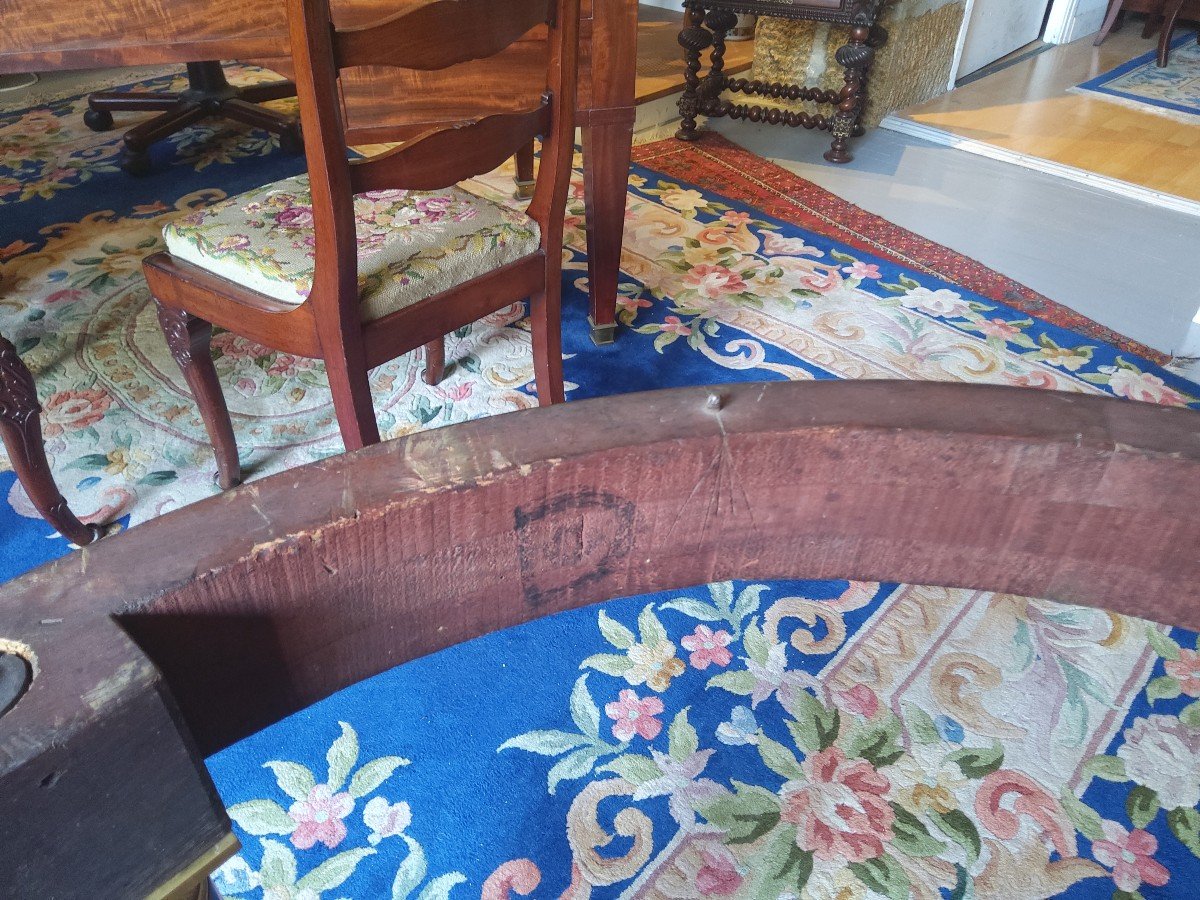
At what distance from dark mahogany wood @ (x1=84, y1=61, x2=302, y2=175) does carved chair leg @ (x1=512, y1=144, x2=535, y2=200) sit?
36.9 inches

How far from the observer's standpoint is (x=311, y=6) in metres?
1.09

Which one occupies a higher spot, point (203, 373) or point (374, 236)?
point (374, 236)

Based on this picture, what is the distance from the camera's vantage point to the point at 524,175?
317 cm

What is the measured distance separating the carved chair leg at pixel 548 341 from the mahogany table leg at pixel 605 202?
31cm

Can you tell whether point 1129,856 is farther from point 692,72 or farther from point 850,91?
point 692,72

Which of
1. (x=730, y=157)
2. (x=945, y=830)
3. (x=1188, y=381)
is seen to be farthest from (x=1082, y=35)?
(x=945, y=830)

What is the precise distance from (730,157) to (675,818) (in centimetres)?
290

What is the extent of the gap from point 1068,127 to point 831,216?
5.40 ft

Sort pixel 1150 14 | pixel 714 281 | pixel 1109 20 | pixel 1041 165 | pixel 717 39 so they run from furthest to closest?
pixel 1150 14
pixel 1109 20
pixel 717 39
pixel 1041 165
pixel 714 281

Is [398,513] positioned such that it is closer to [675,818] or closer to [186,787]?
[186,787]

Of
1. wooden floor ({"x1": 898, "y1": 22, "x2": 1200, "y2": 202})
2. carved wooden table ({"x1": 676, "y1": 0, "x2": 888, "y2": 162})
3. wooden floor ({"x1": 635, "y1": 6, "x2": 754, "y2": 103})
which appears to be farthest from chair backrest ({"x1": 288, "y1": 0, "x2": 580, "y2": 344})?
wooden floor ({"x1": 898, "y1": 22, "x2": 1200, "y2": 202})

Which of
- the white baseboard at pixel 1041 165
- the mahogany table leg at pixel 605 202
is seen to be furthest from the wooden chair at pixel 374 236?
the white baseboard at pixel 1041 165

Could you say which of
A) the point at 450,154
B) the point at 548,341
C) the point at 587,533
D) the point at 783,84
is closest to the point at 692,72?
the point at 783,84

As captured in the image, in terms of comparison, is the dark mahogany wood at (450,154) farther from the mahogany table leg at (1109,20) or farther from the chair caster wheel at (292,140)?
the mahogany table leg at (1109,20)
